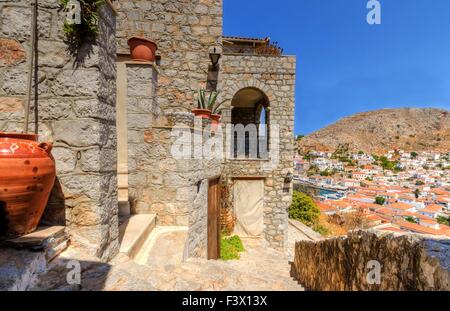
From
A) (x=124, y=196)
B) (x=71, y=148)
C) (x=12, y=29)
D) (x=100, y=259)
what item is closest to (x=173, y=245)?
(x=100, y=259)

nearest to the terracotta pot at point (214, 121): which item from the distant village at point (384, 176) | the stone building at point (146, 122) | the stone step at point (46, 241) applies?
the stone building at point (146, 122)

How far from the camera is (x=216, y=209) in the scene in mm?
5137

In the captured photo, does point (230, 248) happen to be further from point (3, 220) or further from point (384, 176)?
point (384, 176)

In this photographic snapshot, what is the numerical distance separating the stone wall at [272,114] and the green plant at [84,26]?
18.5 ft

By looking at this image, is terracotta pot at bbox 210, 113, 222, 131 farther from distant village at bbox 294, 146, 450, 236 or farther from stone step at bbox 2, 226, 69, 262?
distant village at bbox 294, 146, 450, 236

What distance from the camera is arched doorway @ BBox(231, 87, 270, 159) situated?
7.80 meters

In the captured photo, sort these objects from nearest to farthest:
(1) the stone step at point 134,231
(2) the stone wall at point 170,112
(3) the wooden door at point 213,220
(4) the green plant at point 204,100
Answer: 1. (1) the stone step at point 134,231
2. (2) the stone wall at point 170,112
3. (3) the wooden door at point 213,220
4. (4) the green plant at point 204,100

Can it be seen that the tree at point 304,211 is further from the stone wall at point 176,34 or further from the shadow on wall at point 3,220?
the shadow on wall at point 3,220

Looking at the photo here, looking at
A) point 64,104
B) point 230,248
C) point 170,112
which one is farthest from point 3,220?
point 230,248

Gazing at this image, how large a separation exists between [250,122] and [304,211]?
17.9 feet

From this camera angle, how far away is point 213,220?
4.81 metres

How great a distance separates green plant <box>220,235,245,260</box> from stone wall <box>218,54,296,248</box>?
1.31 metres

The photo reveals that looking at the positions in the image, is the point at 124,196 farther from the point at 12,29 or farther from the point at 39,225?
the point at 12,29

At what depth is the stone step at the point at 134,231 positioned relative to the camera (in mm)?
2389
